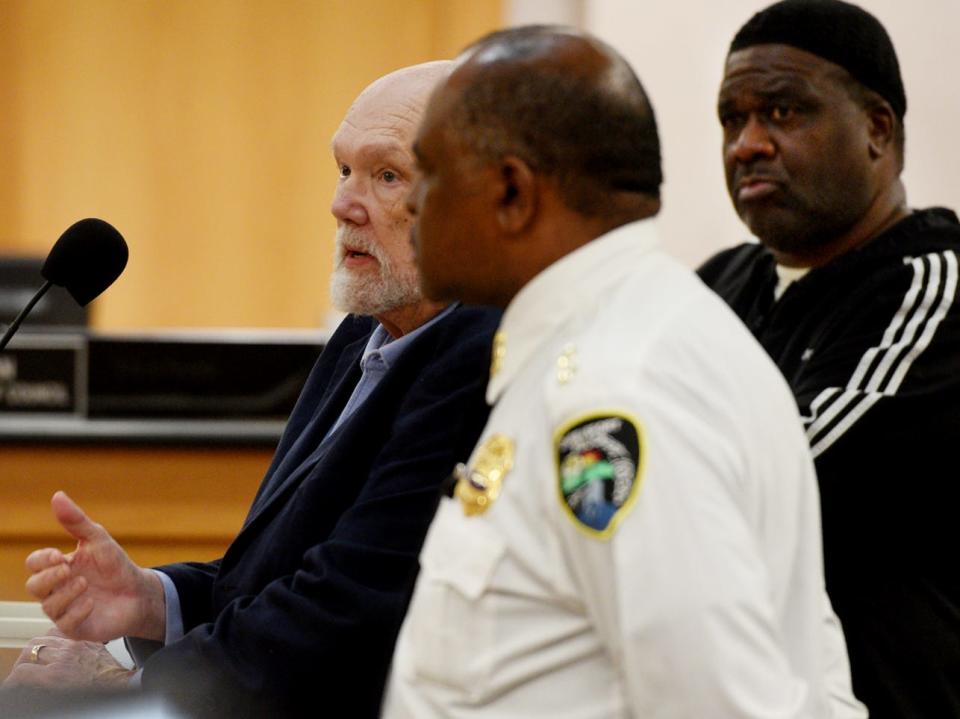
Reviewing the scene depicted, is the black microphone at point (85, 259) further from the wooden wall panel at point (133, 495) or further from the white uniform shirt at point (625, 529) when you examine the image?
the wooden wall panel at point (133, 495)

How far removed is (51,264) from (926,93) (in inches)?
90.8

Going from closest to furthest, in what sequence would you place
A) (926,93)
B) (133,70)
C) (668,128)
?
(926,93)
(668,128)
(133,70)

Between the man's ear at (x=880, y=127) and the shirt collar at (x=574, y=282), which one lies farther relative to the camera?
the man's ear at (x=880, y=127)

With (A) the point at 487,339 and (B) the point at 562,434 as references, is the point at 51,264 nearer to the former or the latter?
(A) the point at 487,339

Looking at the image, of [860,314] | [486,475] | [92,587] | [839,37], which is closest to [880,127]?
[839,37]

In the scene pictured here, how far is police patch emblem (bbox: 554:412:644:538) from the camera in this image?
85 centimetres

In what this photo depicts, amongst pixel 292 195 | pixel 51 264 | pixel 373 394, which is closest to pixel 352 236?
pixel 373 394

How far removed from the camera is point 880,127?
66.1 inches

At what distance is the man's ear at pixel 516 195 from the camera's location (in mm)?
961

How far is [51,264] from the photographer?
1.56m

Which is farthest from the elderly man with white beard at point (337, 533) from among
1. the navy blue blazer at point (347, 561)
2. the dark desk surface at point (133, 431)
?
the dark desk surface at point (133, 431)

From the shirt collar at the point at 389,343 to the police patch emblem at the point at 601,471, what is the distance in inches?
25.3

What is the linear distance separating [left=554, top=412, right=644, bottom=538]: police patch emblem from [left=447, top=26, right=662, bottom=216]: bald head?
183 millimetres

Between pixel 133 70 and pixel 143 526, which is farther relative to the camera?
pixel 133 70
